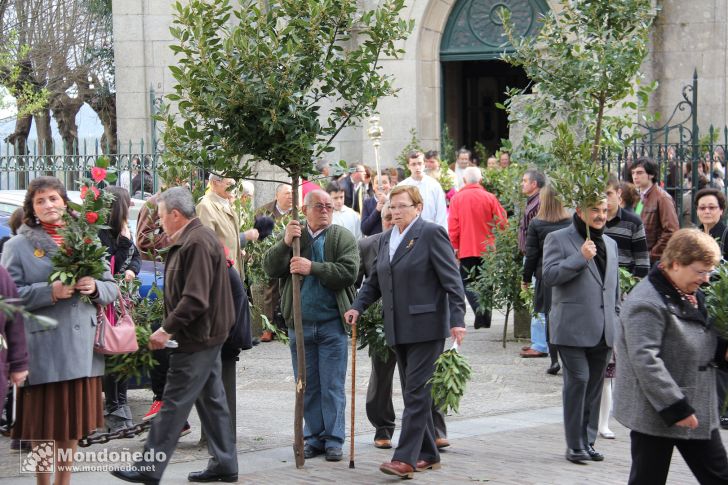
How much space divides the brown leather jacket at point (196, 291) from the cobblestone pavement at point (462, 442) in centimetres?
107

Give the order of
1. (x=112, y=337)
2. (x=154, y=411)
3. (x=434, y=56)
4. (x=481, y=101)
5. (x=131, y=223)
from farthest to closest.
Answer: (x=481, y=101) → (x=434, y=56) → (x=131, y=223) → (x=154, y=411) → (x=112, y=337)

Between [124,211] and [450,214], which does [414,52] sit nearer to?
[450,214]

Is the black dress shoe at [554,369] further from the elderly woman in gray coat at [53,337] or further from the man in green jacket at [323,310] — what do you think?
the elderly woman in gray coat at [53,337]

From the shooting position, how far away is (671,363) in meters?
5.64

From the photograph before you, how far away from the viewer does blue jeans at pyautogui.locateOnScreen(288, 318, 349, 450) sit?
8.34 m

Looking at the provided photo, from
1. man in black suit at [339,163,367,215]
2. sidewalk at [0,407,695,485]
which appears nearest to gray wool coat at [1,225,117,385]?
sidewalk at [0,407,695,485]

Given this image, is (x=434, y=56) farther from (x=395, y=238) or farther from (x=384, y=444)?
(x=395, y=238)

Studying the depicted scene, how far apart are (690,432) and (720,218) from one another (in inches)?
201

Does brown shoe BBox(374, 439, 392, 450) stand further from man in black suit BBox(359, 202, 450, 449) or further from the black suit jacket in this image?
the black suit jacket

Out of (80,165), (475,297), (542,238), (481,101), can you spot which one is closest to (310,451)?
(542,238)

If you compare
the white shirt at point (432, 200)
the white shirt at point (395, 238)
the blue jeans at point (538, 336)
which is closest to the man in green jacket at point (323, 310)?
the white shirt at point (395, 238)

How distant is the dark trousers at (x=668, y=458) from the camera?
5.63m

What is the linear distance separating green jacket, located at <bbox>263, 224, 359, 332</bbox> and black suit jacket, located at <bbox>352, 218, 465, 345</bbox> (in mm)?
426

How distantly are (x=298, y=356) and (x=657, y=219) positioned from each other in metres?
5.09
